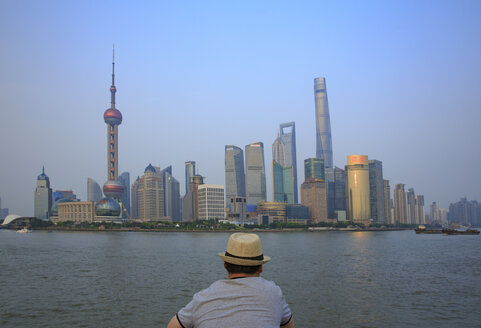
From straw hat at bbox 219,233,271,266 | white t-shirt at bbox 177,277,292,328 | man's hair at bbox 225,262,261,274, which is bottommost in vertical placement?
white t-shirt at bbox 177,277,292,328

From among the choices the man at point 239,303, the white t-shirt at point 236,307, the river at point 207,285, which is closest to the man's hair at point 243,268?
the man at point 239,303

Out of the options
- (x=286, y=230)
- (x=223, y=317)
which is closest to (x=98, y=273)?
Answer: (x=223, y=317)

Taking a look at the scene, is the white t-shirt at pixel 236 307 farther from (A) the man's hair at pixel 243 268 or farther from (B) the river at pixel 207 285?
(B) the river at pixel 207 285

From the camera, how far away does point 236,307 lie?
3.80m

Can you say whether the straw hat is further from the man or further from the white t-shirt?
the white t-shirt

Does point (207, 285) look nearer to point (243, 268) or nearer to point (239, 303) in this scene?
point (243, 268)

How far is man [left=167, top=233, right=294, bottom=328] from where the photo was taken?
12.4 feet

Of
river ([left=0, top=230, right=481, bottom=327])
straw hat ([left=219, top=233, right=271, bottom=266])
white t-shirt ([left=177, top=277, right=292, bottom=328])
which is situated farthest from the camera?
river ([left=0, top=230, right=481, bottom=327])

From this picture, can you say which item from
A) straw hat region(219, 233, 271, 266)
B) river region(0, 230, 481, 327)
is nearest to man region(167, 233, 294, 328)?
straw hat region(219, 233, 271, 266)

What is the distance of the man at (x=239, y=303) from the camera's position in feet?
12.4

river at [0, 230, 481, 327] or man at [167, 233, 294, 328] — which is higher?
man at [167, 233, 294, 328]

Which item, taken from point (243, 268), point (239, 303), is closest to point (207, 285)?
point (243, 268)

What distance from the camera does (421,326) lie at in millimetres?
20406

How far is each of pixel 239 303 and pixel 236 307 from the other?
4cm
